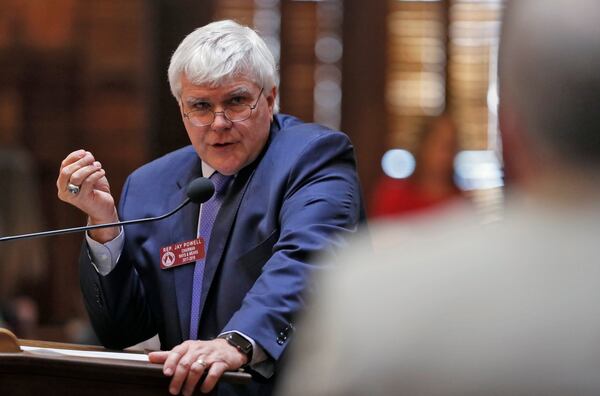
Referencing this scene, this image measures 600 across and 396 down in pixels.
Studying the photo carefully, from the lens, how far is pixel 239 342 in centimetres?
193

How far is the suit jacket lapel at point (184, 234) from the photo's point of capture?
220cm

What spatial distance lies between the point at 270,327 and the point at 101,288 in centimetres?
39

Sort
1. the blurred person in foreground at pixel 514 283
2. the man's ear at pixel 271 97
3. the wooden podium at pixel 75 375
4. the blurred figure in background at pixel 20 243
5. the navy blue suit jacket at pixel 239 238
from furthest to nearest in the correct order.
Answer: the blurred figure in background at pixel 20 243 < the man's ear at pixel 271 97 < the navy blue suit jacket at pixel 239 238 < the wooden podium at pixel 75 375 < the blurred person in foreground at pixel 514 283

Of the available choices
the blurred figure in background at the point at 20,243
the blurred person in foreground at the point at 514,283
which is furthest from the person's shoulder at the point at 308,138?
the blurred figure in background at the point at 20,243

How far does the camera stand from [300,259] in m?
2.04

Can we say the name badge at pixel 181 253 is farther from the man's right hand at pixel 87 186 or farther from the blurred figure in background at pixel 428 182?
the blurred figure in background at pixel 428 182

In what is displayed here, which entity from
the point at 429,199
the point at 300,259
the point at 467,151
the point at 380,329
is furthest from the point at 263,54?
the point at 467,151

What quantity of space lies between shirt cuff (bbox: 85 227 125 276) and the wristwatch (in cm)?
37

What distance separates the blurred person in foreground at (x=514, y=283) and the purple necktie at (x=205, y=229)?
1370 mm

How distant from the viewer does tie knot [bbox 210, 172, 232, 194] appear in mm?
2285

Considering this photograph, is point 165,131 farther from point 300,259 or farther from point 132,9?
point 300,259

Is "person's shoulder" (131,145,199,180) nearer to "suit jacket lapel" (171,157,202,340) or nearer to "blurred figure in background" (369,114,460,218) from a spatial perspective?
"suit jacket lapel" (171,157,202,340)

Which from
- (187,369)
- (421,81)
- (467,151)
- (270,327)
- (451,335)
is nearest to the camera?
(451,335)

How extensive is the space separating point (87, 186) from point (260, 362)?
452mm
